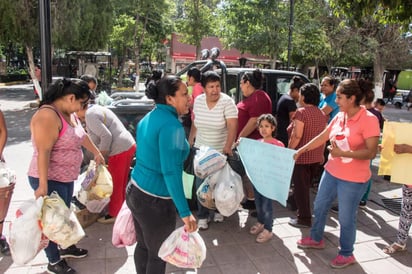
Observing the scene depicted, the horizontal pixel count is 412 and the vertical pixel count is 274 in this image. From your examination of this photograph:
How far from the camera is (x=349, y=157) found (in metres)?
2.97

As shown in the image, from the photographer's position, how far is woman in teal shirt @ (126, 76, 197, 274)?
2152mm

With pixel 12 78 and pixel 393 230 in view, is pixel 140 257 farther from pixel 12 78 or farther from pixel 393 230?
pixel 12 78

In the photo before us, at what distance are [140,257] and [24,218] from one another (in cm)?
89

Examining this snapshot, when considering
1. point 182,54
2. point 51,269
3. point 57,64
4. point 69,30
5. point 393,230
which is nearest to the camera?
point 51,269

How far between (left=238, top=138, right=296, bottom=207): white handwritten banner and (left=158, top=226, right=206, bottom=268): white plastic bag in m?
1.41

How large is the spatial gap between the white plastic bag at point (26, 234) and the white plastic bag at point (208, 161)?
1.49 metres

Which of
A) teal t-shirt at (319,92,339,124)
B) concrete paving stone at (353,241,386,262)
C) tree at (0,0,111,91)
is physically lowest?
concrete paving stone at (353,241,386,262)

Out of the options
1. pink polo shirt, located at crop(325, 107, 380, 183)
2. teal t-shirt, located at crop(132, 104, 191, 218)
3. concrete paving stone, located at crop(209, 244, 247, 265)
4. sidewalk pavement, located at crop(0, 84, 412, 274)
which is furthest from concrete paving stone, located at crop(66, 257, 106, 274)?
pink polo shirt, located at crop(325, 107, 380, 183)

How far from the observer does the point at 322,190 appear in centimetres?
337

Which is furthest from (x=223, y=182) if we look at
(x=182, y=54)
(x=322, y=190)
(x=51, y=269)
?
(x=182, y=54)

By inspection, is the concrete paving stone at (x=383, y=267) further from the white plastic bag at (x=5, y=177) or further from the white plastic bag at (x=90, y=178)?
the white plastic bag at (x=5, y=177)

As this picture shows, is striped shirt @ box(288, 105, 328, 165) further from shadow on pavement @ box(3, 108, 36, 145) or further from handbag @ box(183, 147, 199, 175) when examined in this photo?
shadow on pavement @ box(3, 108, 36, 145)

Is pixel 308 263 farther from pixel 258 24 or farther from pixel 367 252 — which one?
pixel 258 24

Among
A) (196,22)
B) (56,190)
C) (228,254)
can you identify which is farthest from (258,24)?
(56,190)
